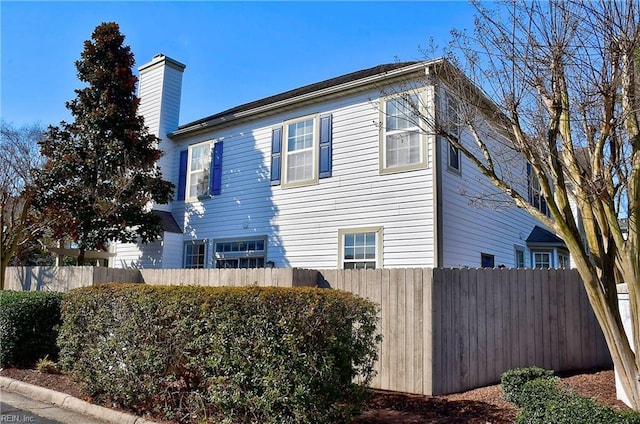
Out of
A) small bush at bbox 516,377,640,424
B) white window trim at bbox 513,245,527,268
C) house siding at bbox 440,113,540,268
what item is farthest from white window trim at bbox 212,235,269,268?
small bush at bbox 516,377,640,424

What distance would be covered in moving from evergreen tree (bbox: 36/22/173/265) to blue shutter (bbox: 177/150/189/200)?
72 centimetres

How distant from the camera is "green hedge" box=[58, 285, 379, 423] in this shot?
15.0ft

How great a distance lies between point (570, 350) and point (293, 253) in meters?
7.26

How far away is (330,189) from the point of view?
12586 millimetres

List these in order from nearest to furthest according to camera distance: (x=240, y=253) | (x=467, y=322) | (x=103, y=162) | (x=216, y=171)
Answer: (x=467, y=322) → (x=240, y=253) → (x=103, y=162) → (x=216, y=171)

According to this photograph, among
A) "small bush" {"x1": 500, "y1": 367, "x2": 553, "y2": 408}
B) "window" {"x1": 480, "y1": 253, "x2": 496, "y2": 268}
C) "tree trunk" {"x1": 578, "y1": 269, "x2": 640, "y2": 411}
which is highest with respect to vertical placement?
"window" {"x1": 480, "y1": 253, "x2": 496, "y2": 268}

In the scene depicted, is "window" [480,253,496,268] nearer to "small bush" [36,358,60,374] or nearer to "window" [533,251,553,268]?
"window" [533,251,553,268]

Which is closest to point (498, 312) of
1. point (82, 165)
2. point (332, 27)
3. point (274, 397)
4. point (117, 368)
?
point (274, 397)

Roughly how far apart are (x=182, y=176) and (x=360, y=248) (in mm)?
7630

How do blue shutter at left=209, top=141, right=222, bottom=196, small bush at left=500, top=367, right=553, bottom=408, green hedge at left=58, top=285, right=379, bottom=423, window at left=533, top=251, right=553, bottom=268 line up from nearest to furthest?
1. green hedge at left=58, top=285, right=379, bottom=423
2. small bush at left=500, top=367, right=553, bottom=408
3. blue shutter at left=209, top=141, right=222, bottom=196
4. window at left=533, top=251, right=553, bottom=268

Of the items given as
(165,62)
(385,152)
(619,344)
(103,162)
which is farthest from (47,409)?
(165,62)

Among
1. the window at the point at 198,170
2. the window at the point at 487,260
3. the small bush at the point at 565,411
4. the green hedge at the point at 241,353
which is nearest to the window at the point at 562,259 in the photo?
the window at the point at 487,260

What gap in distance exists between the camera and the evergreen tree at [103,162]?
14312mm

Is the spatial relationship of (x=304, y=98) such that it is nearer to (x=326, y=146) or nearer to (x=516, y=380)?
(x=326, y=146)
